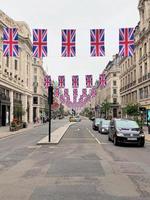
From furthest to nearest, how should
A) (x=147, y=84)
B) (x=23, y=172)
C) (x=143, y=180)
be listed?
(x=147, y=84)
(x=23, y=172)
(x=143, y=180)

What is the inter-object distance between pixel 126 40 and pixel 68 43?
4892 millimetres

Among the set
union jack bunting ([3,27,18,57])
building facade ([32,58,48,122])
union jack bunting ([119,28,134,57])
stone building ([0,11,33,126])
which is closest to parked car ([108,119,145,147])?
union jack bunting ([119,28,134,57])

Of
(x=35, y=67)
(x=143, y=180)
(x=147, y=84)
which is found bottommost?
(x=143, y=180)

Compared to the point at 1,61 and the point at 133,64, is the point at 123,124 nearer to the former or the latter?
the point at 1,61

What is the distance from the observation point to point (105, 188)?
786 cm

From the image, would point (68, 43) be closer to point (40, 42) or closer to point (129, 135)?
point (40, 42)

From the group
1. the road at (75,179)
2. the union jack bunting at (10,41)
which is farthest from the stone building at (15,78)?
the road at (75,179)

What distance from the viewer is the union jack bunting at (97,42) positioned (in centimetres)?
2594

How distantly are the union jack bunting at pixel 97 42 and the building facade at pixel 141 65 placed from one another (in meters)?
25.2

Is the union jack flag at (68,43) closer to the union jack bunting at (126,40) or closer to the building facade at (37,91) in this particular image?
the union jack bunting at (126,40)

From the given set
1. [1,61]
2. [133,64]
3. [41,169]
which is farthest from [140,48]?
[41,169]

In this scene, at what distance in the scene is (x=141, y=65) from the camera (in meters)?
55.6

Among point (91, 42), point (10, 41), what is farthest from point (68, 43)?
point (10, 41)

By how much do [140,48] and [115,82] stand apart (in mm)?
51326
